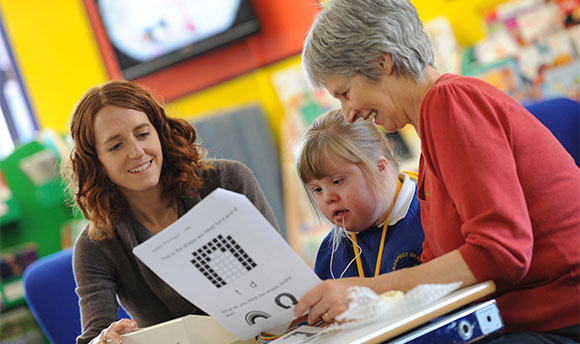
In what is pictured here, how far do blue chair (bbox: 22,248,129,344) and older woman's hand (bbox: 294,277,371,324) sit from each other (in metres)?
0.98

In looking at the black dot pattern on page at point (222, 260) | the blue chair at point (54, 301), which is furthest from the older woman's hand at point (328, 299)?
the blue chair at point (54, 301)

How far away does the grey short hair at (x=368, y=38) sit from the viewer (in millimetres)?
1082

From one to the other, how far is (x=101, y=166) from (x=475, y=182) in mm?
1139

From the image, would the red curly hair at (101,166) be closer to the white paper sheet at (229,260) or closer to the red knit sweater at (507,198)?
the white paper sheet at (229,260)

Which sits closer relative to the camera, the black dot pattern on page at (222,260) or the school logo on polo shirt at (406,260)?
the black dot pattern on page at (222,260)

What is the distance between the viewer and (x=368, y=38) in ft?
3.55

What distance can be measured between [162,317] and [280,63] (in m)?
2.51

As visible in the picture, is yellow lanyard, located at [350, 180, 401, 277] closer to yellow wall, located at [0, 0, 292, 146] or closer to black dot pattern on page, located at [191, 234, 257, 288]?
black dot pattern on page, located at [191, 234, 257, 288]

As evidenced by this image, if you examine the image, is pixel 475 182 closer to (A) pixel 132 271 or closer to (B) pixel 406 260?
(B) pixel 406 260

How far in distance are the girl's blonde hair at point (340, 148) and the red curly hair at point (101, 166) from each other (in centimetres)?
39

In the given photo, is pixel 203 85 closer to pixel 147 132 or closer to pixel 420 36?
pixel 147 132

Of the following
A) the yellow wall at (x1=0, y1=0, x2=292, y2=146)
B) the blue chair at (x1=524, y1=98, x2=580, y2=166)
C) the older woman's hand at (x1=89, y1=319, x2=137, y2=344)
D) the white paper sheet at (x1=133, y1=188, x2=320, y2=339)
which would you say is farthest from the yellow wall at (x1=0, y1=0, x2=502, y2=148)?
the white paper sheet at (x1=133, y1=188, x2=320, y2=339)

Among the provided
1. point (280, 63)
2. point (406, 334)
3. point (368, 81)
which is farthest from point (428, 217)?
point (280, 63)

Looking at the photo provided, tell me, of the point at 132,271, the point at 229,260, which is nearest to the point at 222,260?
the point at 229,260
